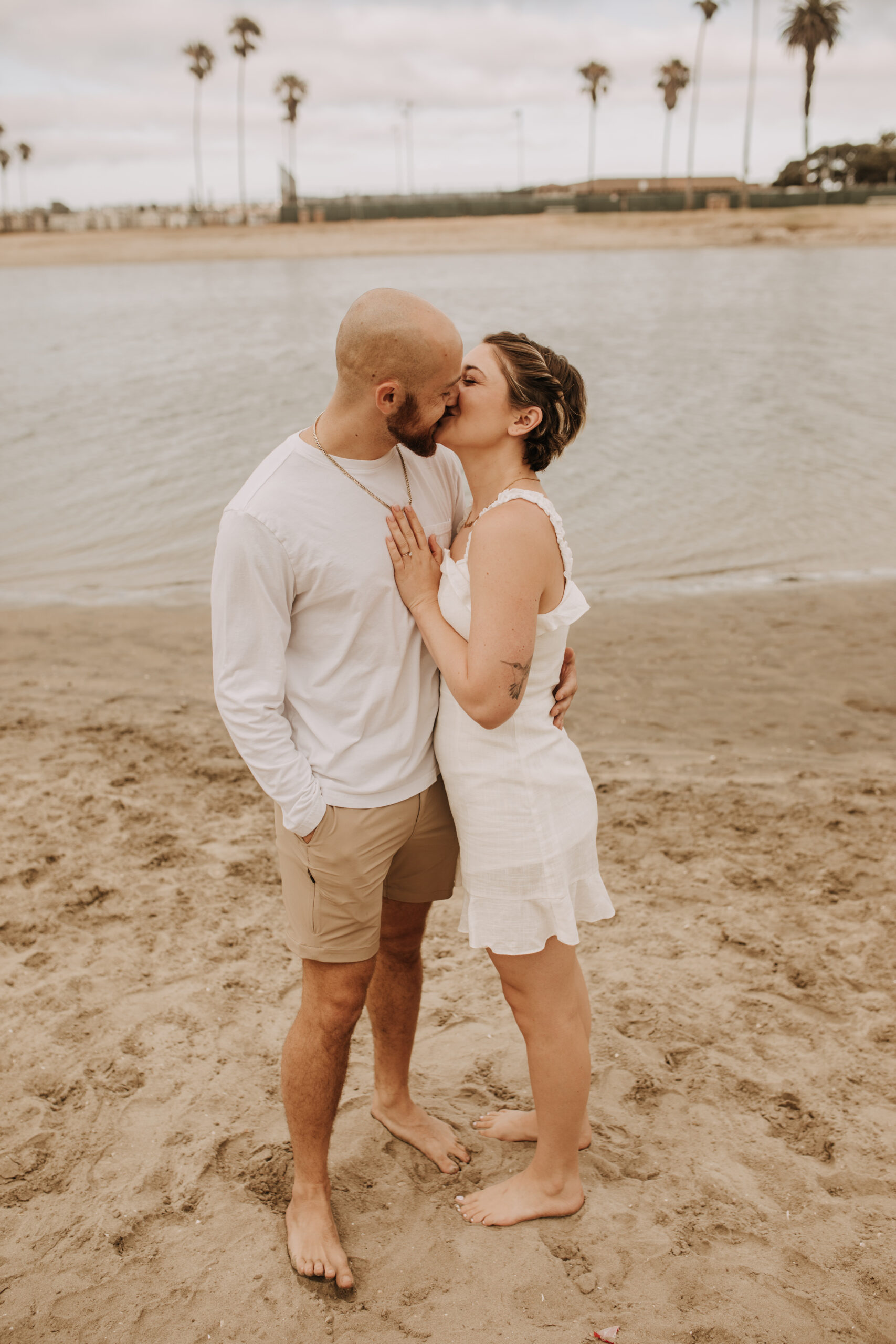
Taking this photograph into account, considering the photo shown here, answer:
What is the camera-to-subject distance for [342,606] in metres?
2.38

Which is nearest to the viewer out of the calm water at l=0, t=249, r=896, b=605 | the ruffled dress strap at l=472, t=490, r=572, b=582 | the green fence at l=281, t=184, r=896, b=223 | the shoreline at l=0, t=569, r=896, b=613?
the ruffled dress strap at l=472, t=490, r=572, b=582

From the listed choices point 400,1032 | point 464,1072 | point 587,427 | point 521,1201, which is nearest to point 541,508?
point 400,1032

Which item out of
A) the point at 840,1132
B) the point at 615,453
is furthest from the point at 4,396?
the point at 840,1132

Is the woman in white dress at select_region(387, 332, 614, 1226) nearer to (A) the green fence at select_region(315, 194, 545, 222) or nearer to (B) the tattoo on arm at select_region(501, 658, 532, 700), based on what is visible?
(B) the tattoo on arm at select_region(501, 658, 532, 700)

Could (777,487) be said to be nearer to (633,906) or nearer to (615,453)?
(615,453)

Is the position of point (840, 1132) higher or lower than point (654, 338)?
lower

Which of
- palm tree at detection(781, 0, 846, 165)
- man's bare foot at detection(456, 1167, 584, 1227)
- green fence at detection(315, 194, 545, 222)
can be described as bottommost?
man's bare foot at detection(456, 1167, 584, 1227)

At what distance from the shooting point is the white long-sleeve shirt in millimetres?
2273

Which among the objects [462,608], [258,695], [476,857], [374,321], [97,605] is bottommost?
[97,605]

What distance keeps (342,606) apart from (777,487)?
1178 cm

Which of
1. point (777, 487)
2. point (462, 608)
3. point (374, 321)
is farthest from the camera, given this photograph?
point (777, 487)

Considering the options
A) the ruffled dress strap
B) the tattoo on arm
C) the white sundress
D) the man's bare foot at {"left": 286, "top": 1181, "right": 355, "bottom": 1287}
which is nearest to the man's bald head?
the ruffled dress strap

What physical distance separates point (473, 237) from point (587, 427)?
5179 cm

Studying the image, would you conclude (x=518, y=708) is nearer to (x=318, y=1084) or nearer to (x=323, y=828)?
(x=323, y=828)
